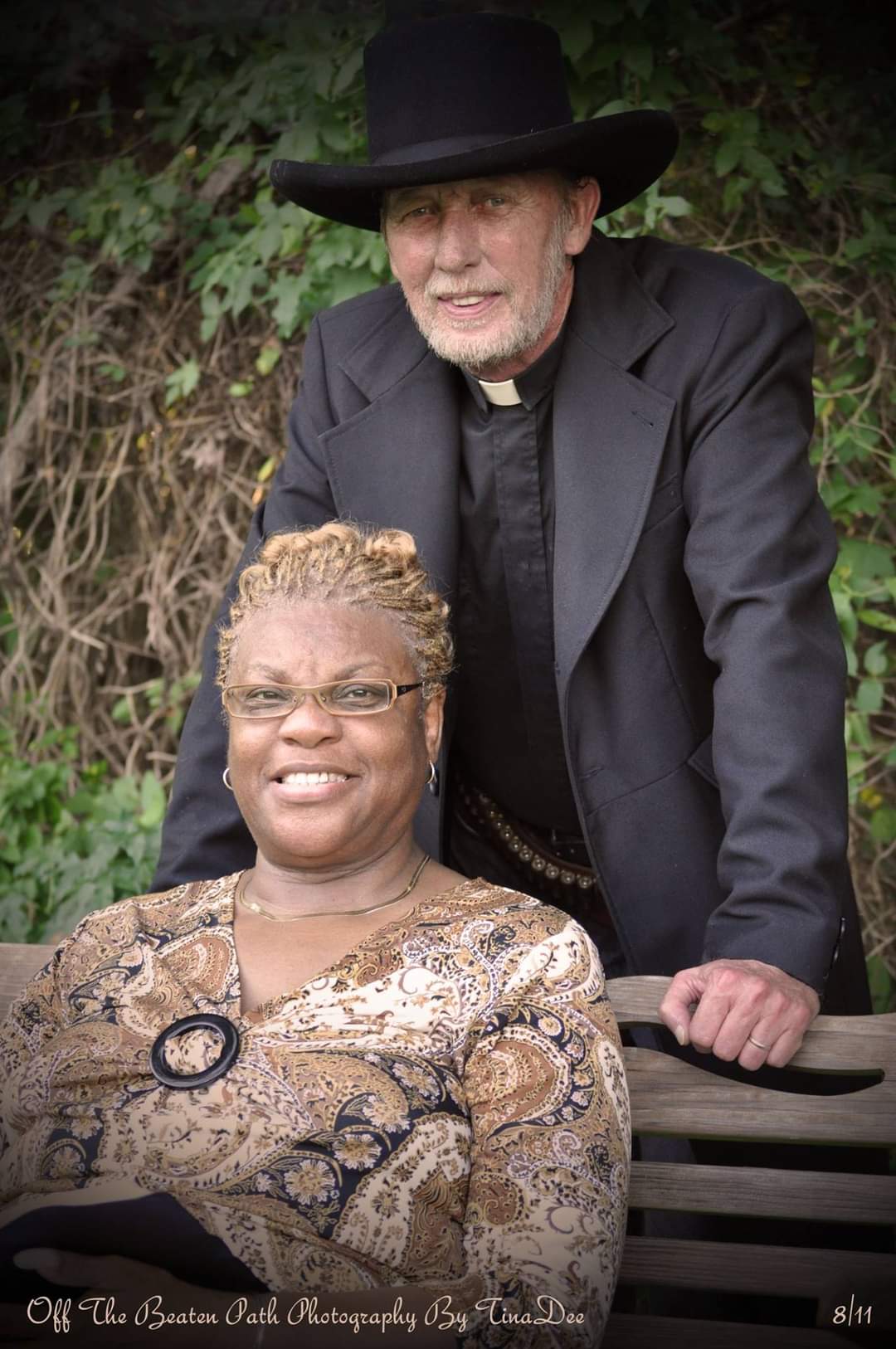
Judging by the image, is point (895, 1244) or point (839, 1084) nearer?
point (895, 1244)

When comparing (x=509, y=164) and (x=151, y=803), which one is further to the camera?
(x=151, y=803)

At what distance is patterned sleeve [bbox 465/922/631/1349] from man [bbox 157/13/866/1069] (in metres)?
0.33

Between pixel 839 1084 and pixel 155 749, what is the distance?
9.79 ft

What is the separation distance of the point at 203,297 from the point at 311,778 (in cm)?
275

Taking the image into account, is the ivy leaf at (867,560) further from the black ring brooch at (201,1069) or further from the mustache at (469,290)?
the black ring brooch at (201,1069)

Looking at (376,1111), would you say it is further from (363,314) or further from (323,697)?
(363,314)

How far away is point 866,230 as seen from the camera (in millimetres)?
3986

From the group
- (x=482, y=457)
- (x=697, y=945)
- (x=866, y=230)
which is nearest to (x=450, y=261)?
(x=482, y=457)

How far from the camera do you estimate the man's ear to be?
256 centimetres

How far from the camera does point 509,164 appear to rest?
2.34 metres

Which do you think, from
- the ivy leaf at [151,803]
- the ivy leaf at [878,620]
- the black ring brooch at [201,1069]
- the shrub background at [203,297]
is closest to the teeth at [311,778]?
the black ring brooch at [201,1069]

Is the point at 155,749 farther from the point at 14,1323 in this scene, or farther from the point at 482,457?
the point at 14,1323

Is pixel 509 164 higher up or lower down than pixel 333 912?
higher up

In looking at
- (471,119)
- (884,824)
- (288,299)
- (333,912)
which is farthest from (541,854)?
(288,299)
